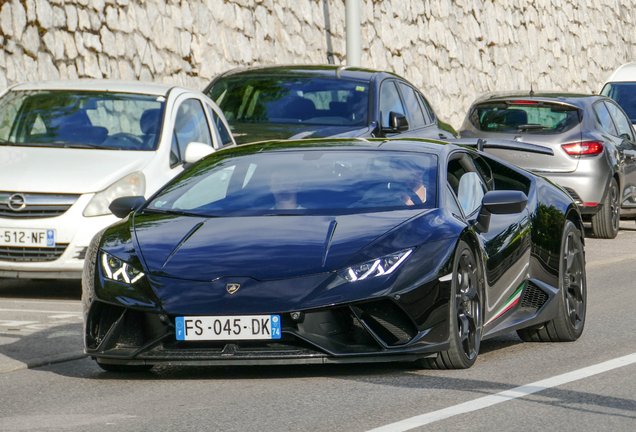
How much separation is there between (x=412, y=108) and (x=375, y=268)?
794 cm

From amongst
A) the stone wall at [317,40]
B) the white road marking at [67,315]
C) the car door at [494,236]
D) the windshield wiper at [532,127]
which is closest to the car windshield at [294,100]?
the stone wall at [317,40]

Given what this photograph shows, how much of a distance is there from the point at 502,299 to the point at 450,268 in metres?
1.02

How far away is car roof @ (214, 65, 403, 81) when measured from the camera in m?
12.7

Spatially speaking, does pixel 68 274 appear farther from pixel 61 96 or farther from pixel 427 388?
pixel 427 388

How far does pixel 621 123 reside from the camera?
1655cm

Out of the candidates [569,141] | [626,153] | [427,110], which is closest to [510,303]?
[427,110]

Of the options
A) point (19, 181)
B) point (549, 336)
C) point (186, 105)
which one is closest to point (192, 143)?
point (186, 105)

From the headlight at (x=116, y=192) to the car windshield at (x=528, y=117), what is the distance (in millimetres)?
6504

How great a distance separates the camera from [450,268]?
19.5 ft

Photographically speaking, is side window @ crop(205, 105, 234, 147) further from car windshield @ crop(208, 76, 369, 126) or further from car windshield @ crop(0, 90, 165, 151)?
car windshield @ crop(208, 76, 369, 126)

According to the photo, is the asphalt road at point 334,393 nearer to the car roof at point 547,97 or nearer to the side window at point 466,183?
the side window at point 466,183

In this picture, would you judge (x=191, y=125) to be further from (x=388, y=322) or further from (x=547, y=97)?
(x=547, y=97)

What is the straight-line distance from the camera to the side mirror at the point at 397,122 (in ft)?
39.0

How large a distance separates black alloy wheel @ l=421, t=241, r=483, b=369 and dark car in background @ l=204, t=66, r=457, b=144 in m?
5.10
